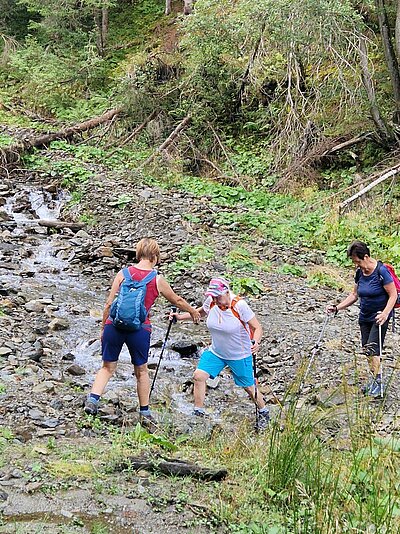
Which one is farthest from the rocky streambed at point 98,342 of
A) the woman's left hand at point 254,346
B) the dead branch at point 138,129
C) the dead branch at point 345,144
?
the dead branch at point 345,144

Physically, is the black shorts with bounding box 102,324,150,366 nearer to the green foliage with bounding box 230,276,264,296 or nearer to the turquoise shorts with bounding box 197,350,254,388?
the turquoise shorts with bounding box 197,350,254,388

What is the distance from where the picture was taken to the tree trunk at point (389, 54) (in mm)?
13515

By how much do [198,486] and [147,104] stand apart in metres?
16.0

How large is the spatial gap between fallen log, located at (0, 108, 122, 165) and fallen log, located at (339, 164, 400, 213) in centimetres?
910

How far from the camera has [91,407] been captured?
5309mm

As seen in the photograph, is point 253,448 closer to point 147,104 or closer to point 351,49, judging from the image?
point 351,49

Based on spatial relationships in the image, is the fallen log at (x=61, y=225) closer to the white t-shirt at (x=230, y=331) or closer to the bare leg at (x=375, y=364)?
the white t-shirt at (x=230, y=331)

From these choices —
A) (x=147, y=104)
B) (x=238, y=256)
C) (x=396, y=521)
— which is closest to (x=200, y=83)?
(x=147, y=104)

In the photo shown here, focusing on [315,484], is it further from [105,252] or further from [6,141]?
[6,141]

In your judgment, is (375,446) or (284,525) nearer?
(284,525)

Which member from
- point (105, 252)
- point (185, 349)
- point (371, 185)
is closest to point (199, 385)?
point (185, 349)

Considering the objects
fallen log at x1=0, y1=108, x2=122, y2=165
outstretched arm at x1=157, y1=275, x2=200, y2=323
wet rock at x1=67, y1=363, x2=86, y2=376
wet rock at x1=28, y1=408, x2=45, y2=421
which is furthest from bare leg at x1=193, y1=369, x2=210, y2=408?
fallen log at x1=0, y1=108, x2=122, y2=165

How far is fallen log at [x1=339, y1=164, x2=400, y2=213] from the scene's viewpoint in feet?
40.7

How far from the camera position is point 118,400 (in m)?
5.87
